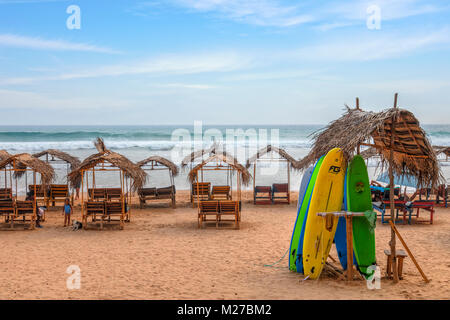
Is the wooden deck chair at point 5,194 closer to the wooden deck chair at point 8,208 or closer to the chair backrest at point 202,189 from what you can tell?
the wooden deck chair at point 8,208

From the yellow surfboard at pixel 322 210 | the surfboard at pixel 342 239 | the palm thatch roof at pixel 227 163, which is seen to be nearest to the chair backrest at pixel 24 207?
the palm thatch roof at pixel 227 163

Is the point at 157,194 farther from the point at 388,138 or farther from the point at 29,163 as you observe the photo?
the point at 388,138

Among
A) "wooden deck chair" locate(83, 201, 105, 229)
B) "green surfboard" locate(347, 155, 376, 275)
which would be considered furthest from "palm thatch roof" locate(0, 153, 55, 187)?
"green surfboard" locate(347, 155, 376, 275)

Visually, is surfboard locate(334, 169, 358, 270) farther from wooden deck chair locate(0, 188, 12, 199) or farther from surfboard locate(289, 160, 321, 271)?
wooden deck chair locate(0, 188, 12, 199)

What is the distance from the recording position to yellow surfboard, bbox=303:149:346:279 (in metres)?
7.04

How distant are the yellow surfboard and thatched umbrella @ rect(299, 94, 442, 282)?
0.28 meters

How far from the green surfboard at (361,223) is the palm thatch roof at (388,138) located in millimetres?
451

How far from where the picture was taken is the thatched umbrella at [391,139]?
22.1 ft

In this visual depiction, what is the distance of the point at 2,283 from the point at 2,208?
17.8 ft

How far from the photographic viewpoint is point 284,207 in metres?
15.8

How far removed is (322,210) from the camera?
709 centimetres

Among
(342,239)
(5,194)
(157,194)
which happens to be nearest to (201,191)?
(157,194)

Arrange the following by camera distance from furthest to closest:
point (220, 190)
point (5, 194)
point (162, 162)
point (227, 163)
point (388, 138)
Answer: point (162, 162) → point (220, 190) → point (5, 194) → point (227, 163) → point (388, 138)

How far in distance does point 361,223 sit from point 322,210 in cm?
69
